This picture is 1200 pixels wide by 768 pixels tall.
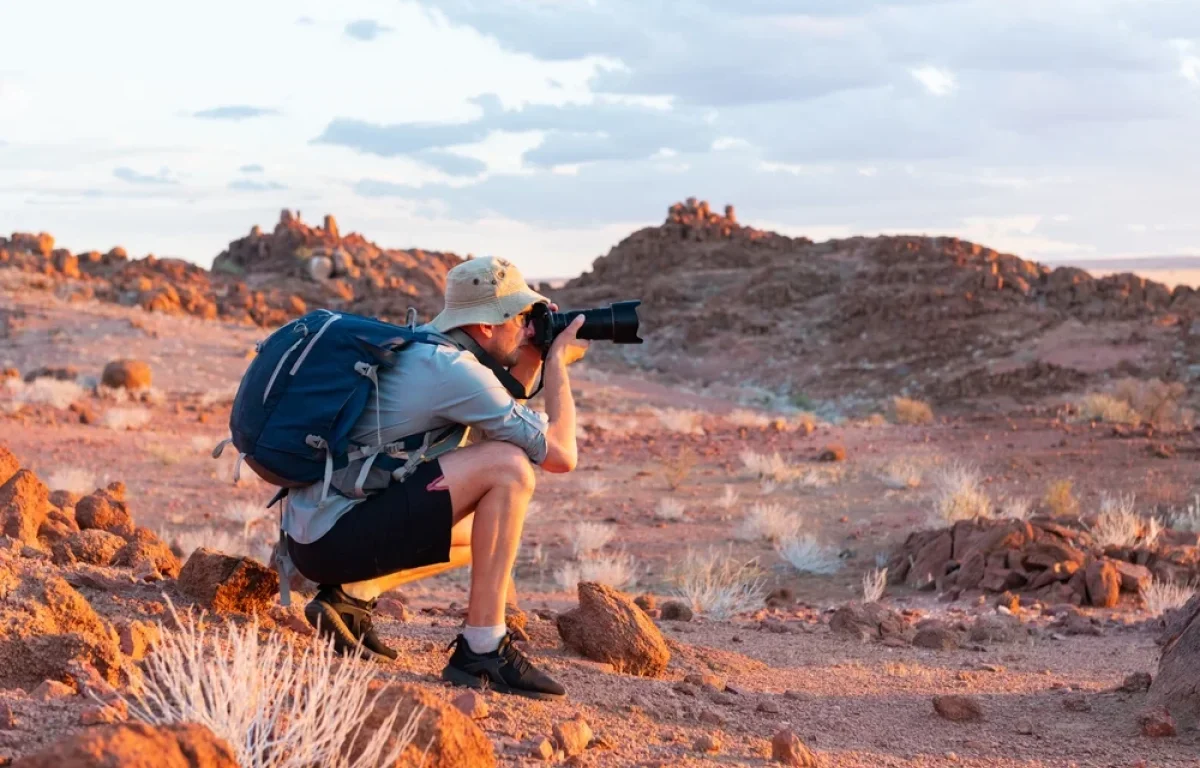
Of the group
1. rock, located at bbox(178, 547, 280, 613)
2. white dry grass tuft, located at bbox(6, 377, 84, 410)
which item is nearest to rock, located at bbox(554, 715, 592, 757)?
rock, located at bbox(178, 547, 280, 613)

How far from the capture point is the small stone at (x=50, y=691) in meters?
3.63

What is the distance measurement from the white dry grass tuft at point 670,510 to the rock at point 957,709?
309 inches

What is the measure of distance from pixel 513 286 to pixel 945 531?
6584 millimetres

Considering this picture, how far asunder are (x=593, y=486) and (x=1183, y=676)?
967 cm

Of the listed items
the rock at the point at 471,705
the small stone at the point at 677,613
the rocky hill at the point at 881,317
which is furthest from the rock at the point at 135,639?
the rocky hill at the point at 881,317

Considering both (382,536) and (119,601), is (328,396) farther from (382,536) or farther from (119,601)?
(119,601)

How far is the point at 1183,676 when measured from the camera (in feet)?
17.8

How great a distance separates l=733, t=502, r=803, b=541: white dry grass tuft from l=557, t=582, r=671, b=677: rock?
637cm

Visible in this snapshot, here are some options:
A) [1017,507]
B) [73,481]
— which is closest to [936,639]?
[1017,507]

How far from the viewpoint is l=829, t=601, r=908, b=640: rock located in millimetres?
7664

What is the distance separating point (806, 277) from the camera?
148ft

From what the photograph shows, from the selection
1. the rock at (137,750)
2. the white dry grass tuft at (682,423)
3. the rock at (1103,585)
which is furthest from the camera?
the white dry grass tuft at (682,423)

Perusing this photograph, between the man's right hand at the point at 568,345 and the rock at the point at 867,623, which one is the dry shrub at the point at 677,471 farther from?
the man's right hand at the point at 568,345

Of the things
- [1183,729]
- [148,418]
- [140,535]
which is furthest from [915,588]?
[148,418]
